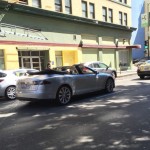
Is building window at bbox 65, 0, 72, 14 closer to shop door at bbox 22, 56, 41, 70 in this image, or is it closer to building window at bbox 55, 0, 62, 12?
building window at bbox 55, 0, 62, 12

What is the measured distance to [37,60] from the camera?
81.1 feet

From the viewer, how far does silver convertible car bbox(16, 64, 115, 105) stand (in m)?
9.52

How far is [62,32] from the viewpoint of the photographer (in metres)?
→ 26.1

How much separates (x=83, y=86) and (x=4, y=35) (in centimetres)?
1163

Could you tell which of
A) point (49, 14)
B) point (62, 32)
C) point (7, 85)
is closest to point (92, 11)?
point (62, 32)

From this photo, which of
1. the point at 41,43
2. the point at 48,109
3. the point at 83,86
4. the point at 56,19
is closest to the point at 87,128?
the point at 48,109

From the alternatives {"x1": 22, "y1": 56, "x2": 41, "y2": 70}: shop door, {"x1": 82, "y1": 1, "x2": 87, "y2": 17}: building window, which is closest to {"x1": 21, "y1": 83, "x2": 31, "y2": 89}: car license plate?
{"x1": 22, "y1": 56, "x2": 41, "y2": 70}: shop door

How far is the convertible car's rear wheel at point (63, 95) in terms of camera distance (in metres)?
9.87

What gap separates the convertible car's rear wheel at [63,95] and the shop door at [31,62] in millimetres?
13861

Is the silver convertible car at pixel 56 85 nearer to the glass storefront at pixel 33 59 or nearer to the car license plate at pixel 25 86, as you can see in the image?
the car license plate at pixel 25 86

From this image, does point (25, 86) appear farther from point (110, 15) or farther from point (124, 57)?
point (124, 57)

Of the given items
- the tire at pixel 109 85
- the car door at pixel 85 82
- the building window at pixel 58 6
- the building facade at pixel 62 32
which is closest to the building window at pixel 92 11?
the building facade at pixel 62 32

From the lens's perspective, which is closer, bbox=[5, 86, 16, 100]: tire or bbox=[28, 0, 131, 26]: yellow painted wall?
bbox=[5, 86, 16, 100]: tire

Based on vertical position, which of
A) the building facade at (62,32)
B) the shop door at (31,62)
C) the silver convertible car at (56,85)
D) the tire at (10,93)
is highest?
the building facade at (62,32)
